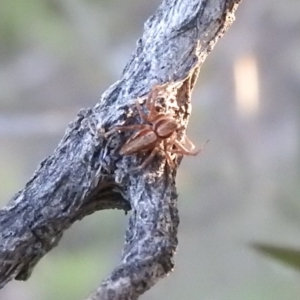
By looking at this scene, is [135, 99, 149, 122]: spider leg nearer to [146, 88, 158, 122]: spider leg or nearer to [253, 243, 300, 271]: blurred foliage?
[146, 88, 158, 122]: spider leg

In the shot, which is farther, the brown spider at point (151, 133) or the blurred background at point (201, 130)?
the blurred background at point (201, 130)

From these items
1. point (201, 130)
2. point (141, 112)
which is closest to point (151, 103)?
point (141, 112)

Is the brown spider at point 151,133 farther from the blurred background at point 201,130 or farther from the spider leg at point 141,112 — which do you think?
the blurred background at point 201,130

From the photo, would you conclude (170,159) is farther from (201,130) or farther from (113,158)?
(201,130)

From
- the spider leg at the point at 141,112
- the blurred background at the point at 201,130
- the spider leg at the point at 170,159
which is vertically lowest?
the spider leg at the point at 170,159

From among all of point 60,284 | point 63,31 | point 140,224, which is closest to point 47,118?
point 63,31

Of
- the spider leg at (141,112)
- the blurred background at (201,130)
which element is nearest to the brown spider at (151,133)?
the spider leg at (141,112)
